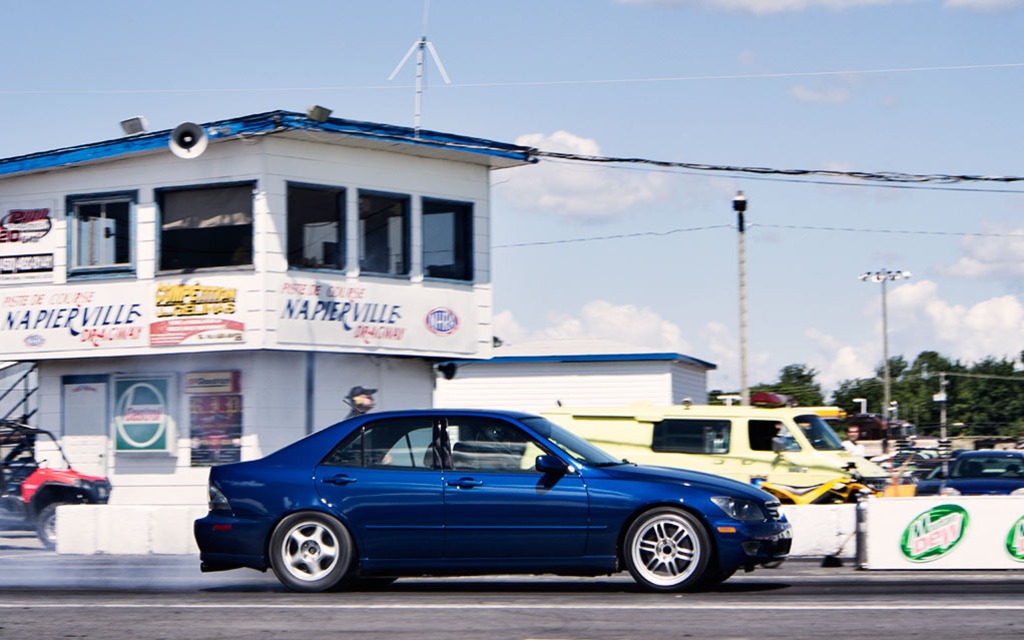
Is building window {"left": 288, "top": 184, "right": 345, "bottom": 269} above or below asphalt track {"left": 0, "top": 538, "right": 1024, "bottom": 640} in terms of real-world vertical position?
above

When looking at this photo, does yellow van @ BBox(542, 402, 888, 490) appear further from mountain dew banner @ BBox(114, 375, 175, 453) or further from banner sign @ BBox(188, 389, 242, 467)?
mountain dew banner @ BBox(114, 375, 175, 453)

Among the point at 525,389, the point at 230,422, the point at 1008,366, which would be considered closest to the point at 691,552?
the point at 230,422

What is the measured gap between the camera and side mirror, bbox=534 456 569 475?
10320mm

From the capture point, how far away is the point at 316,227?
71.0ft

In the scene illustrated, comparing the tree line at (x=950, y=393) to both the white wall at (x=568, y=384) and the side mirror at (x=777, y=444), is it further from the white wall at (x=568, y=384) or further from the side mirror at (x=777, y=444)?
the side mirror at (x=777, y=444)

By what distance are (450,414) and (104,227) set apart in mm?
12940

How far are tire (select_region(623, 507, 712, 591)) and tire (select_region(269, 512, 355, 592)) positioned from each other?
217 centimetres

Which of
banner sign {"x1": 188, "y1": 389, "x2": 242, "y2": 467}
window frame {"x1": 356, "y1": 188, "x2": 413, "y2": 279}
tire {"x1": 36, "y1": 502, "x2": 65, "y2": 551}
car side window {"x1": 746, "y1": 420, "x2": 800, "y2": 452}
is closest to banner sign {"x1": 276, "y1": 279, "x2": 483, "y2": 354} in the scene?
window frame {"x1": 356, "y1": 188, "x2": 413, "y2": 279}

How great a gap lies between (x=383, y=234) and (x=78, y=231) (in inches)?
192

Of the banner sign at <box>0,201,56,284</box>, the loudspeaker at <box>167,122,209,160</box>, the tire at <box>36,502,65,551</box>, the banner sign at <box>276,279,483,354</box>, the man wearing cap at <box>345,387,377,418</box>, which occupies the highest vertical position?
the loudspeaker at <box>167,122,209,160</box>

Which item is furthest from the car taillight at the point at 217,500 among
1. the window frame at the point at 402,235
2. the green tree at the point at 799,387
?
the green tree at the point at 799,387

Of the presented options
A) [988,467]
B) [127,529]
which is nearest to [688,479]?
[127,529]

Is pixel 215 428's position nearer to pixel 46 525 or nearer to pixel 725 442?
pixel 46 525

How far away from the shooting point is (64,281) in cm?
2216
